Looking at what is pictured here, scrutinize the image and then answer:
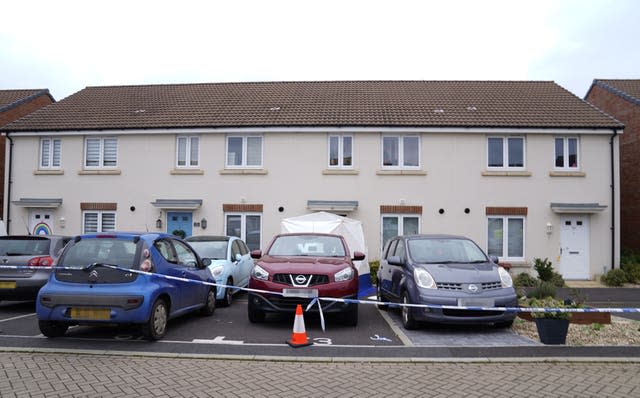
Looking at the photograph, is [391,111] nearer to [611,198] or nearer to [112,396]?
[611,198]

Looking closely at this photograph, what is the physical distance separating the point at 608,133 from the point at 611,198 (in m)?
2.21

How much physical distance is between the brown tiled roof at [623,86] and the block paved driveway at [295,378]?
1843 centimetres

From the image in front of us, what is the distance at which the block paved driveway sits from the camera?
5.15 meters

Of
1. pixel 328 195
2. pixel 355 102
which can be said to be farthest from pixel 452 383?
pixel 355 102

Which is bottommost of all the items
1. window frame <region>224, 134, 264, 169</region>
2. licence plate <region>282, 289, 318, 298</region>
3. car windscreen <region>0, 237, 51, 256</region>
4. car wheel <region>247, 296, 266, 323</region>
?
car wheel <region>247, 296, 266, 323</region>

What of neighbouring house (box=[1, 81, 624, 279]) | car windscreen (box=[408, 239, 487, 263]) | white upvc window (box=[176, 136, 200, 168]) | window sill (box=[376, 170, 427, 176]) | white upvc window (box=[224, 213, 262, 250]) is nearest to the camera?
car windscreen (box=[408, 239, 487, 263])

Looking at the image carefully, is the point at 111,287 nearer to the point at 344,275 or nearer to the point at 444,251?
the point at 344,275

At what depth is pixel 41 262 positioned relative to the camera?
9.83m

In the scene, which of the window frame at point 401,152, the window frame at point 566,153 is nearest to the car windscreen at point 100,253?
the window frame at point 401,152

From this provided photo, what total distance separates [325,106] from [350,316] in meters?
12.1

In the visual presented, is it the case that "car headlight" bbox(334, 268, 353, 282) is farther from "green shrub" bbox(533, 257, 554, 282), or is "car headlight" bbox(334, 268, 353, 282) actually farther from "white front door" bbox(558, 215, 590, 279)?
"white front door" bbox(558, 215, 590, 279)

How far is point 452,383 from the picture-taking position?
5.51 m

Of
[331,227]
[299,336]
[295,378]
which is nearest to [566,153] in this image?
[331,227]

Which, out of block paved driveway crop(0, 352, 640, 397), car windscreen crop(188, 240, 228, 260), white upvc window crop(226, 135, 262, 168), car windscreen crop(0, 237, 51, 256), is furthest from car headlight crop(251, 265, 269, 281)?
white upvc window crop(226, 135, 262, 168)
